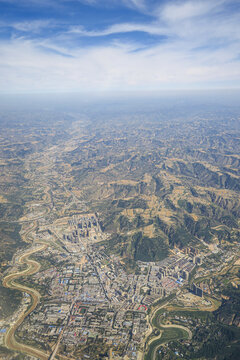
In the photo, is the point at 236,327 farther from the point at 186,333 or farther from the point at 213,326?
the point at 186,333

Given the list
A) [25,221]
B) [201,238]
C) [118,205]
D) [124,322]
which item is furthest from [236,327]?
[25,221]

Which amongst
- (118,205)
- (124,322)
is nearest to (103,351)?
(124,322)

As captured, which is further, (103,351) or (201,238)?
(201,238)

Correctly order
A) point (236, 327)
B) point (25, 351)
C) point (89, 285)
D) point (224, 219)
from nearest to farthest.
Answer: point (25, 351), point (236, 327), point (89, 285), point (224, 219)

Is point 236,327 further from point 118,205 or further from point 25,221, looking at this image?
point 25,221

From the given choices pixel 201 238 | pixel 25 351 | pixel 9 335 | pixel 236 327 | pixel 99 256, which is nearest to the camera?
pixel 25 351

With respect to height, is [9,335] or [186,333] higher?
[9,335]
